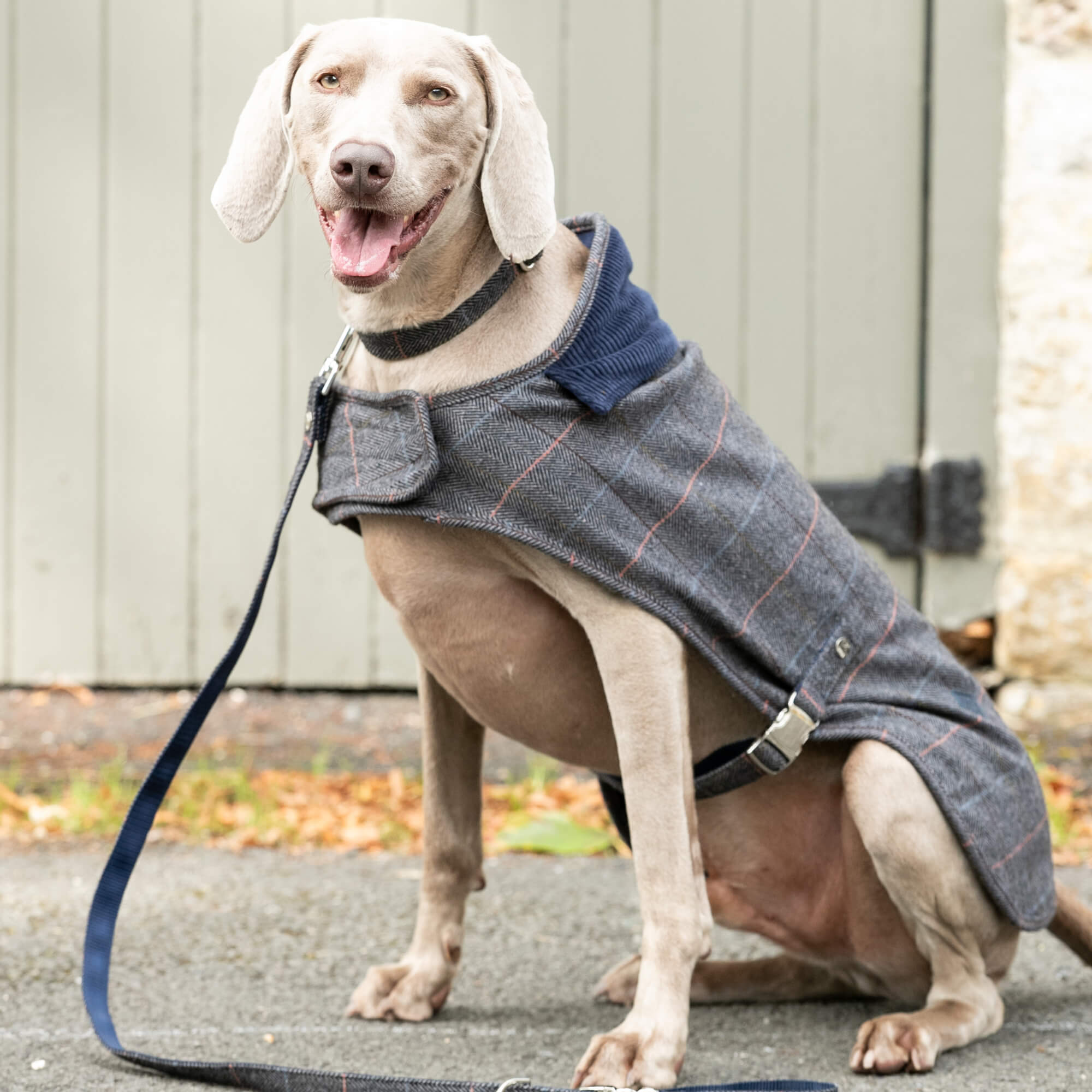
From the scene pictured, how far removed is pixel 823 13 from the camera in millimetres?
3912

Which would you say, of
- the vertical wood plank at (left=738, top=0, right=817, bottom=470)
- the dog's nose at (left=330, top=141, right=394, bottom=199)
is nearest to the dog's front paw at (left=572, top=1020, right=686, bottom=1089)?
the dog's nose at (left=330, top=141, right=394, bottom=199)

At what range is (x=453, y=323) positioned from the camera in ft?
6.12

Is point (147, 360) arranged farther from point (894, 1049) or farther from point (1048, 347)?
point (894, 1049)

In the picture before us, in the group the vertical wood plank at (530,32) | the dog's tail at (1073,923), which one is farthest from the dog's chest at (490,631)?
the vertical wood plank at (530,32)

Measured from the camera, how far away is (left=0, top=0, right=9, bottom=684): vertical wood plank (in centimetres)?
400

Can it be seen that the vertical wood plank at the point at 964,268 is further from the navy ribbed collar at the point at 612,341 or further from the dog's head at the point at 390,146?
the dog's head at the point at 390,146

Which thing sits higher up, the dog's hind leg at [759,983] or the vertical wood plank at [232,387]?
the vertical wood plank at [232,387]

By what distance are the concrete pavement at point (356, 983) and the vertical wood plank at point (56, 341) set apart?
1.21m

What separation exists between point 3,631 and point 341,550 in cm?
103

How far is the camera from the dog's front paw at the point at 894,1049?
1.89m

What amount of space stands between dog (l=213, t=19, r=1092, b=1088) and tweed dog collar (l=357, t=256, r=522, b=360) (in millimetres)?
10

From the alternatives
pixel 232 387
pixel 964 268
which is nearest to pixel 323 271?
pixel 232 387

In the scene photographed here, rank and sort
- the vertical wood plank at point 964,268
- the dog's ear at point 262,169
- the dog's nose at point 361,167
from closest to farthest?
the dog's nose at point 361,167 → the dog's ear at point 262,169 → the vertical wood plank at point 964,268

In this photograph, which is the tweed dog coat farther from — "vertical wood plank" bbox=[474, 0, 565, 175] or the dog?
"vertical wood plank" bbox=[474, 0, 565, 175]
